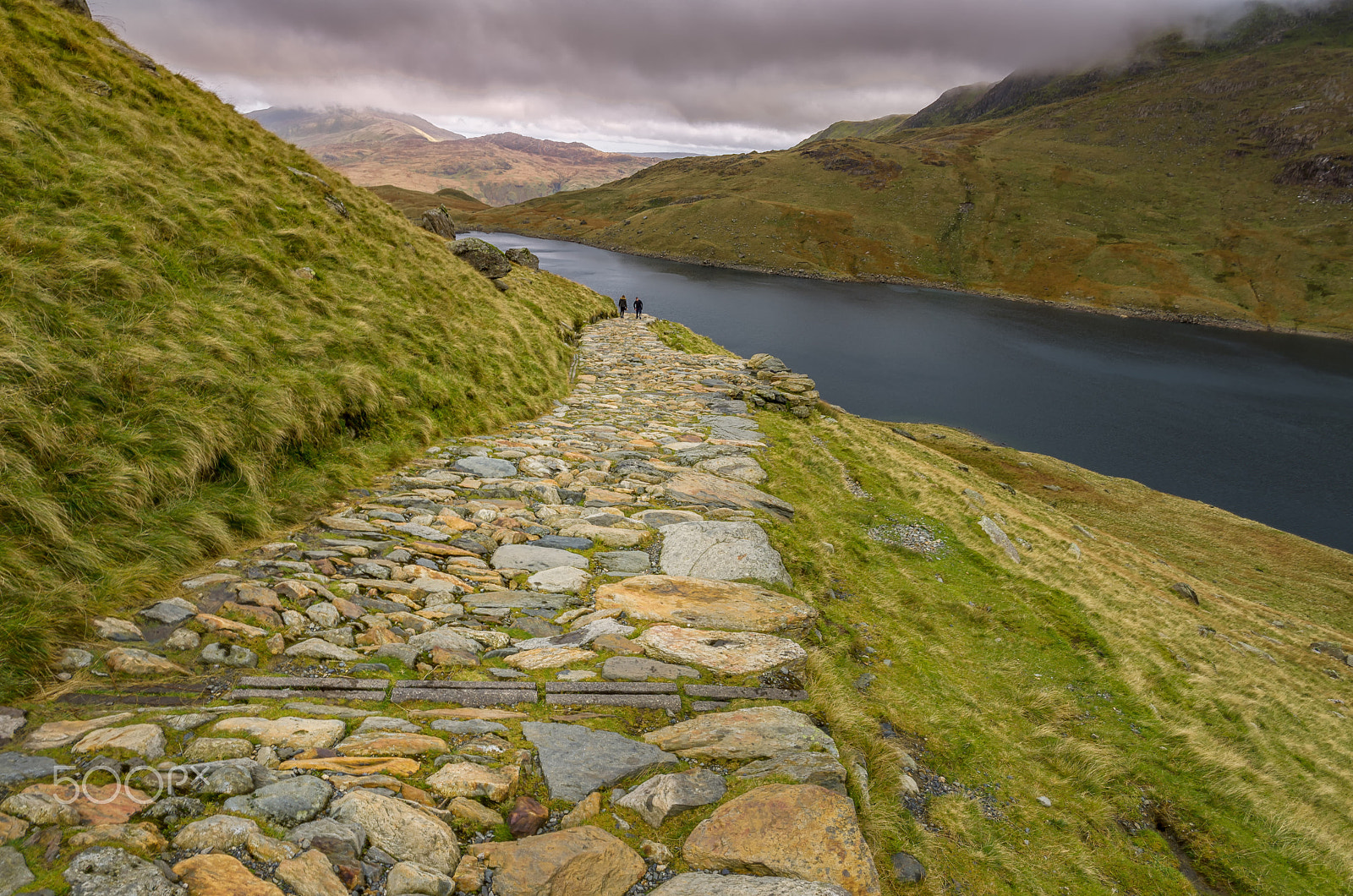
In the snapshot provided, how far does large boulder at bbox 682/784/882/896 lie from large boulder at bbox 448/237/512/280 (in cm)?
2624

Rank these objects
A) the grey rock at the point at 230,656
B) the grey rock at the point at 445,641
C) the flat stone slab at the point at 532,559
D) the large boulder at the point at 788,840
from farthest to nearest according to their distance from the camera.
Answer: the flat stone slab at the point at 532,559 < the grey rock at the point at 445,641 < the grey rock at the point at 230,656 < the large boulder at the point at 788,840

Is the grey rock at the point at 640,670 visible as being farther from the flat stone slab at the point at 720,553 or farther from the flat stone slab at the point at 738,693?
the flat stone slab at the point at 720,553

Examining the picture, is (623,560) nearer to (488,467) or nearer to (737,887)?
(488,467)

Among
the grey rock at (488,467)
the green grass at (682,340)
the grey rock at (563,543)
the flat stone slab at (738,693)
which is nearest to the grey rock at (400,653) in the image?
the flat stone slab at (738,693)

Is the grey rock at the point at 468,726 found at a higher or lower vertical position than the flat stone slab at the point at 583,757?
higher

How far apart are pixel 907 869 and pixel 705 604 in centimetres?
325

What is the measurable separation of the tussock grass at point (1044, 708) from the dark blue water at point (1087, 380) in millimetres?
44543

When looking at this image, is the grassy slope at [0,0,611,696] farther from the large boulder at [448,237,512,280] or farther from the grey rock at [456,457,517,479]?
the large boulder at [448,237,512,280]

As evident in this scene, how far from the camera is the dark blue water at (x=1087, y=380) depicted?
191 feet

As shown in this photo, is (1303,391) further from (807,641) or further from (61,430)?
(61,430)

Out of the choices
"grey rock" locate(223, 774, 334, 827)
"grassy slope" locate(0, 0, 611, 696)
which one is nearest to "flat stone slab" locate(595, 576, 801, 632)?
"grey rock" locate(223, 774, 334, 827)

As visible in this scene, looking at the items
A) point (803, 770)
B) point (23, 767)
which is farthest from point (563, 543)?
point (23, 767)

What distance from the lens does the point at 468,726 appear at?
14.6 ft

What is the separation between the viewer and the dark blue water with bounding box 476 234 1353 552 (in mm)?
58188
